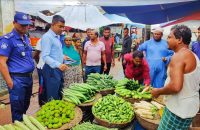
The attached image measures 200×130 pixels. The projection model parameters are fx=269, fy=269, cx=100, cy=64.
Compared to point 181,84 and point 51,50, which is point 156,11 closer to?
point 51,50

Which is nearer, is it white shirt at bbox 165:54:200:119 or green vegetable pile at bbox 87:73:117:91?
white shirt at bbox 165:54:200:119

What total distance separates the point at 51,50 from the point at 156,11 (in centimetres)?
327

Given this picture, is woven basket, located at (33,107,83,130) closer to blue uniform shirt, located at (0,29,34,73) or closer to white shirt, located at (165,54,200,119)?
blue uniform shirt, located at (0,29,34,73)

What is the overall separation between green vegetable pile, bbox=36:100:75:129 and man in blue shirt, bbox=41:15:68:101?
2.22 feet

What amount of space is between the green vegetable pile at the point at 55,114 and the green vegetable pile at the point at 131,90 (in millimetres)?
1191

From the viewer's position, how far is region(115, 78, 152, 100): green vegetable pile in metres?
5.08

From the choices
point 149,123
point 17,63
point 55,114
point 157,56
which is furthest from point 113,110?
point 157,56

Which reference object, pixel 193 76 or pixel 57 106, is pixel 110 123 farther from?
pixel 193 76

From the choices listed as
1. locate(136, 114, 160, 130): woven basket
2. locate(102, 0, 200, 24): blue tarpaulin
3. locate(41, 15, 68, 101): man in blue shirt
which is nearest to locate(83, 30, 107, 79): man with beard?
locate(102, 0, 200, 24): blue tarpaulin

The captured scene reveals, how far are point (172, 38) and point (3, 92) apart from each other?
612 cm

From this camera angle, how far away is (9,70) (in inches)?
171

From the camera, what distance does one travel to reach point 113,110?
15.0 ft

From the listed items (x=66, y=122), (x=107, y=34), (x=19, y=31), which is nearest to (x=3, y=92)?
(x=107, y=34)

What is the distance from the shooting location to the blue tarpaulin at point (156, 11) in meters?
5.95
